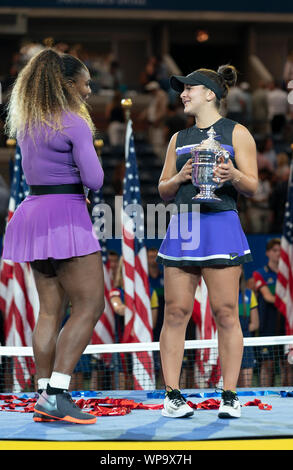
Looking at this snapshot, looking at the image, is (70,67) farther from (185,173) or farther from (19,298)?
(19,298)

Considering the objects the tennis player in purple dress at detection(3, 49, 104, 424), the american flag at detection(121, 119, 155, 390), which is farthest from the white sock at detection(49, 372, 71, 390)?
the american flag at detection(121, 119, 155, 390)

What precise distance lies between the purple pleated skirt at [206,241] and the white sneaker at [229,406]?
28.0 inches

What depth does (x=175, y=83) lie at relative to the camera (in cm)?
465

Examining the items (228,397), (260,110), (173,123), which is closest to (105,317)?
(228,397)

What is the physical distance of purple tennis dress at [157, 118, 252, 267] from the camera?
4.40 m

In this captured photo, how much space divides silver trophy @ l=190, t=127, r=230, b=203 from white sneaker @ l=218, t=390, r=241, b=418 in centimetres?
106

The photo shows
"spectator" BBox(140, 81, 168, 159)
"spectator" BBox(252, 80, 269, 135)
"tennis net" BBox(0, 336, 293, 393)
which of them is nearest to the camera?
"tennis net" BBox(0, 336, 293, 393)

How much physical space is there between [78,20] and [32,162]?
18347 mm

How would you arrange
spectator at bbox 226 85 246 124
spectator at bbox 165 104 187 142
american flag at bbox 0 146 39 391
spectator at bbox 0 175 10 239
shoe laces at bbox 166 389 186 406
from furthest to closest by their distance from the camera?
spectator at bbox 226 85 246 124
spectator at bbox 165 104 187 142
spectator at bbox 0 175 10 239
american flag at bbox 0 146 39 391
shoe laces at bbox 166 389 186 406

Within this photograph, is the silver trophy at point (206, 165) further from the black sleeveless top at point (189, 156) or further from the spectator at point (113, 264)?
the spectator at point (113, 264)

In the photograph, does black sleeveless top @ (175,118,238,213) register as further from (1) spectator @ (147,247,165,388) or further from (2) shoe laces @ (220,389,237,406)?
(1) spectator @ (147,247,165,388)

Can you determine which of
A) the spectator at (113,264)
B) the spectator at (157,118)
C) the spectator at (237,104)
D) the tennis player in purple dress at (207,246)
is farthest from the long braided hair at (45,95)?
the spectator at (237,104)

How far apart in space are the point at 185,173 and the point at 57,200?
2.33 feet

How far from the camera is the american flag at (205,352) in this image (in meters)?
7.53
